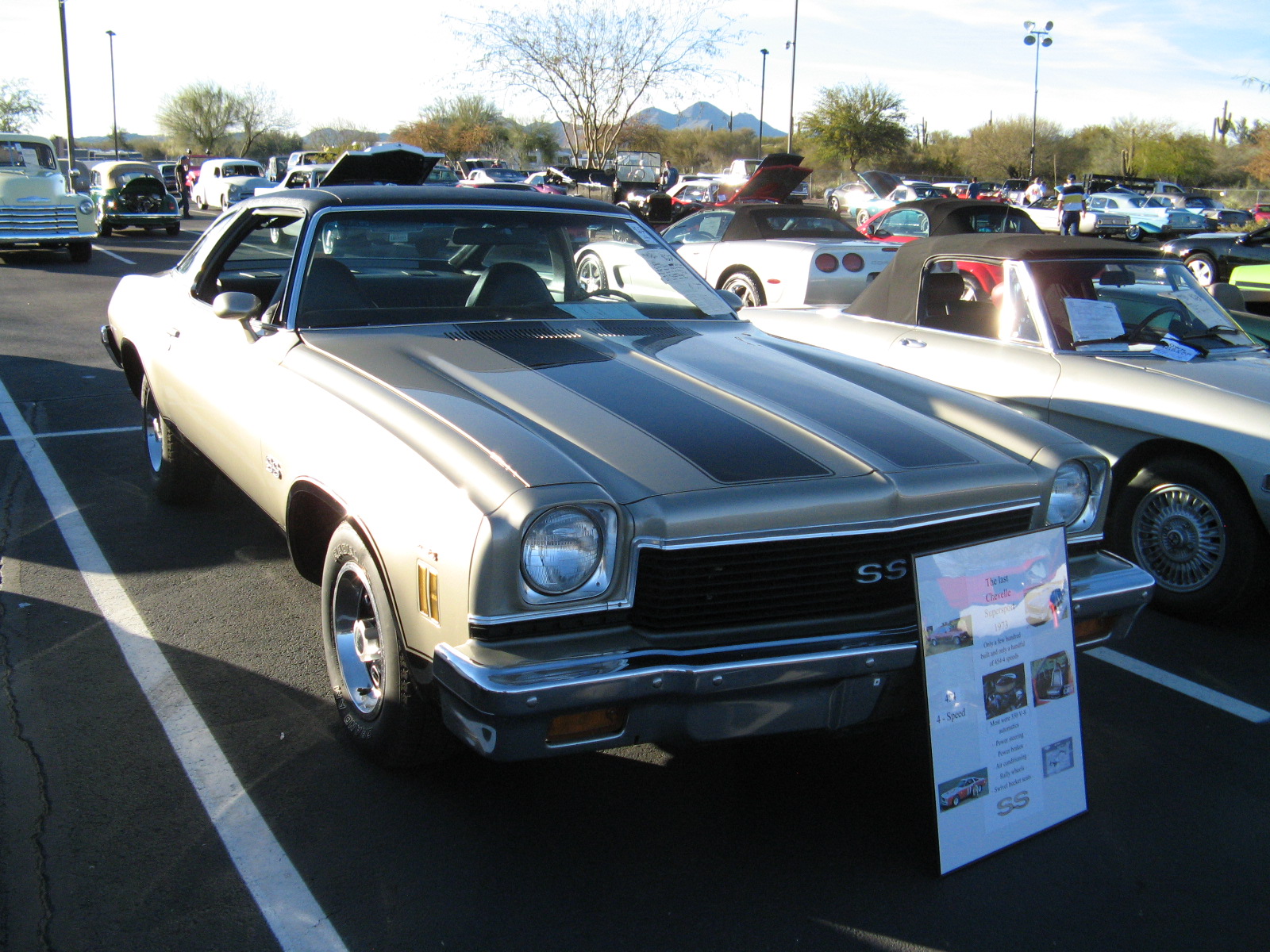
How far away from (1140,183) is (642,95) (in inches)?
897

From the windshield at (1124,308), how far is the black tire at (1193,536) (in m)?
0.80

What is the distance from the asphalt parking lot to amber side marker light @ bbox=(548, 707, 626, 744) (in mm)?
441

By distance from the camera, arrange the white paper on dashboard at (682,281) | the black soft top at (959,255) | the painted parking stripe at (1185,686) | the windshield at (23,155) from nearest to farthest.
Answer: the painted parking stripe at (1185,686) → the white paper on dashboard at (682,281) → the black soft top at (959,255) → the windshield at (23,155)

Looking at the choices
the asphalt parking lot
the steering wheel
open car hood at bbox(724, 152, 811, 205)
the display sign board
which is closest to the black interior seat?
the steering wheel

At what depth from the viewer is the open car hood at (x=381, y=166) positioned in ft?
18.6

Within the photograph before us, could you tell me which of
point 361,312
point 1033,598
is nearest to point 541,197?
point 361,312

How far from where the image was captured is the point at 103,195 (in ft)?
81.0

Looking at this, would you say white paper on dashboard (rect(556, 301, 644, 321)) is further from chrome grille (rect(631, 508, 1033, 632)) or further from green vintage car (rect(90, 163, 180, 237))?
green vintage car (rect(90, 163, 180, 237))

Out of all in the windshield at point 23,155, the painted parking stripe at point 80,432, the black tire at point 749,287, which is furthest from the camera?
the windshield at point 23,155

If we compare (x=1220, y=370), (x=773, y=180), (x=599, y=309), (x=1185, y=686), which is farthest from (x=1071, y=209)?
(x=599, y=309)

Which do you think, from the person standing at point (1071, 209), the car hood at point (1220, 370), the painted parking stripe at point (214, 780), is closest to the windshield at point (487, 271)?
the painted parking stripe at point (214, 780)

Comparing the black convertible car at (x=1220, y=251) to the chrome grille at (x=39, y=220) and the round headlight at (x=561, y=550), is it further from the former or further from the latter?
the chrome grille at (x=39, y=220)

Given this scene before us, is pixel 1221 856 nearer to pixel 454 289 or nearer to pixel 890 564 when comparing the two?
pixel 890 564

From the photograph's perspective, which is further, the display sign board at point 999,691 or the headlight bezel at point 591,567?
the display sign board at point 999,691
